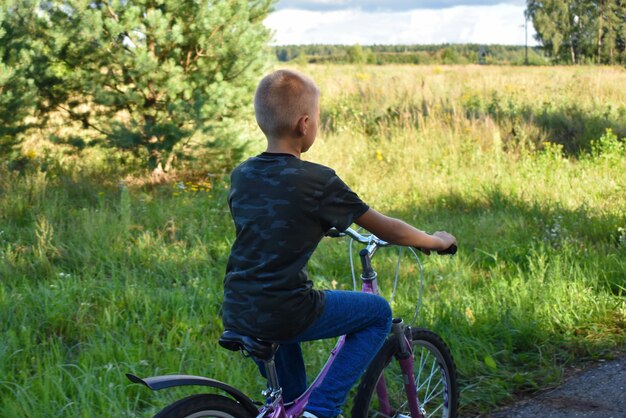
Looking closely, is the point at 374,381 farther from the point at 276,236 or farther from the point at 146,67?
the point at 146,67

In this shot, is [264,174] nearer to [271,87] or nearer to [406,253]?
[271,87]

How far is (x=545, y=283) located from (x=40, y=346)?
3423 mm

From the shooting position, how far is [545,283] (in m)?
5.12

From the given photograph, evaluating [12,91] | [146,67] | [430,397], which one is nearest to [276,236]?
[430,397]

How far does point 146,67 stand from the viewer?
830 cm

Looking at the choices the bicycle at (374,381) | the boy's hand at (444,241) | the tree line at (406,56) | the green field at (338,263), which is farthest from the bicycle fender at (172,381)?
the tree line at (406,56)

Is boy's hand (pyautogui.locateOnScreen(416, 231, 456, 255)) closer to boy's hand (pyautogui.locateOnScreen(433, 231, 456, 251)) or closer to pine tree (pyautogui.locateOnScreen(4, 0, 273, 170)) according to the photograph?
boy's hand (pyautogui.locateOnScreen(433, 231, 456, 251))

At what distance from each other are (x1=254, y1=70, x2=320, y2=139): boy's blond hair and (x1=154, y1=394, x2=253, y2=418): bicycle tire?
90cm

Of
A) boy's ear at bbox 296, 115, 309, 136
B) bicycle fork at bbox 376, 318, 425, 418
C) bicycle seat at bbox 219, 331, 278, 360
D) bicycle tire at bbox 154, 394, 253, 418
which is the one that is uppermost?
boy's ear at bbox 296, 115, 309, 136

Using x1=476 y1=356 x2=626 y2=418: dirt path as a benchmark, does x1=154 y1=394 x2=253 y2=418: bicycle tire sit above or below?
above

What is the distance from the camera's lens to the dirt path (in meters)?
3.79

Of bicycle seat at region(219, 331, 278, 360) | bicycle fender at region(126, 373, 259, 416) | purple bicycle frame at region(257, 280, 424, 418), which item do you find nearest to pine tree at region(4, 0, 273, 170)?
purple bicycle frame at region(257, 280, 424, 418)

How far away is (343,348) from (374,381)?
0.23 metres

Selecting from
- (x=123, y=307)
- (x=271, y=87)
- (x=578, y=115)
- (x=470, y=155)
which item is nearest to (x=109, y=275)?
(x=123, y=307)
